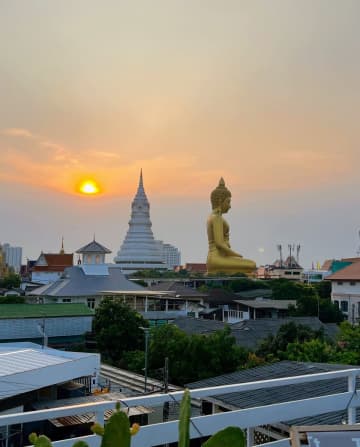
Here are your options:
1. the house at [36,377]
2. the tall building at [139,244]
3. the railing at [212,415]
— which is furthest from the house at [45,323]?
the tall building at [139,244]

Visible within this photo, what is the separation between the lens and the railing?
Result: 2.78 m

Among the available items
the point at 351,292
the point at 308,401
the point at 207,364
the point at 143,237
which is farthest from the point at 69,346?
the point at 143,237

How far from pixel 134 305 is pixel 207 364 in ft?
52.6

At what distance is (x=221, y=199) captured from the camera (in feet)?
209

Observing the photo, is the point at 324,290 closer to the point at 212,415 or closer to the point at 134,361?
the point at 134,361

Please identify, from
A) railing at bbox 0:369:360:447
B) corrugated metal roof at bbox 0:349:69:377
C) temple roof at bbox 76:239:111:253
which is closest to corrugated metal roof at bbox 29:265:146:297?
temple roof at bbox 76:239:111:253

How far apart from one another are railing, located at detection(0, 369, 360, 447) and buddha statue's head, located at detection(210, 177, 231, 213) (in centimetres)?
6006

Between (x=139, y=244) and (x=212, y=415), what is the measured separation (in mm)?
70095

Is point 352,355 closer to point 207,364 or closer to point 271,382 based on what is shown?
point 207,364

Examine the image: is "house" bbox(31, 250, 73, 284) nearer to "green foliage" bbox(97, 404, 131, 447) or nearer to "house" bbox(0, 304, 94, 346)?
"house" bbox(0, 304, 94, 346)

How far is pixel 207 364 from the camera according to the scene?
1689cm

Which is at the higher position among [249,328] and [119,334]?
[249,328]

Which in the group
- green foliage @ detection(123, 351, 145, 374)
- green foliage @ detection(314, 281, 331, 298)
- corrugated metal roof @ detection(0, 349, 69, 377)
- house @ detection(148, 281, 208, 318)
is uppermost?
green foliage @ detection(314, 281, 331, 298)

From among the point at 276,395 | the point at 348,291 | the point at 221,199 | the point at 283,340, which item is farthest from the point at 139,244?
the point at 276,395
